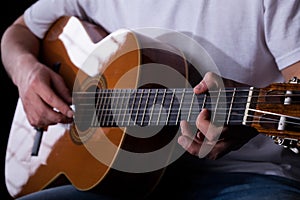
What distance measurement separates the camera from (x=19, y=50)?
1.42m

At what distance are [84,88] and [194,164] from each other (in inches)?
11.5

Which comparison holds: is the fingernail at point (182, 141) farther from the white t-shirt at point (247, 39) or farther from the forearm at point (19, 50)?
the forearm at point (19, 50)

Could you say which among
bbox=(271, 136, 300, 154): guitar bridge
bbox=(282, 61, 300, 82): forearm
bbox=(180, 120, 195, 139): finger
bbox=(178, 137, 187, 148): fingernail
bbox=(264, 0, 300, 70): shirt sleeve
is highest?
bbox=(264, 0, 300, 70): shirt sleeve

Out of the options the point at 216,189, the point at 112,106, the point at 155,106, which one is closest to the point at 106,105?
the point at 112,106

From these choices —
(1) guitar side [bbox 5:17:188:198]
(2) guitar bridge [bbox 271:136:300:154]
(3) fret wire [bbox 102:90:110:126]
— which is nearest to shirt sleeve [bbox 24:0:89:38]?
(1) guitar side [bbox 5:17:188:198]

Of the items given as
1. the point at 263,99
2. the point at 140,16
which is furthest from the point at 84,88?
the point at 263,99

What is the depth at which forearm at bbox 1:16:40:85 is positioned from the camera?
4.52ft

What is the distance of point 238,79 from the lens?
3.43 ft

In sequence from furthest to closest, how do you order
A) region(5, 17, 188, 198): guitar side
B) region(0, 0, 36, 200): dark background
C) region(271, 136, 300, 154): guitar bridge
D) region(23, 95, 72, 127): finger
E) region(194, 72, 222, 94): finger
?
1. region(0, 0, 36, 200): dark background
2. region(23, 95, 72, 127): finger
3. region(5, 17, 188, 198): guitar side
4. region(194, 72, 222, 94): finger
5. region(271, 136, 300, 154): guitar bridge

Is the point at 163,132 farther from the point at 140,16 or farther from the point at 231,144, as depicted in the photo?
the point at 140,16

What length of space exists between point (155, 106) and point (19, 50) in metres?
0.57

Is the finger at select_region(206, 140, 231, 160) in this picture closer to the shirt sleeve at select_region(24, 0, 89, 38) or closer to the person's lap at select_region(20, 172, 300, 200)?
the person's lap at select_region(20, 172, 300, 200)

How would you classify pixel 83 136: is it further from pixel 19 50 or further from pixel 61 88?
pixel 19 50

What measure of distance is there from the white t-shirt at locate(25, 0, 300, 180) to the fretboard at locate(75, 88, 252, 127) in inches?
5.5
